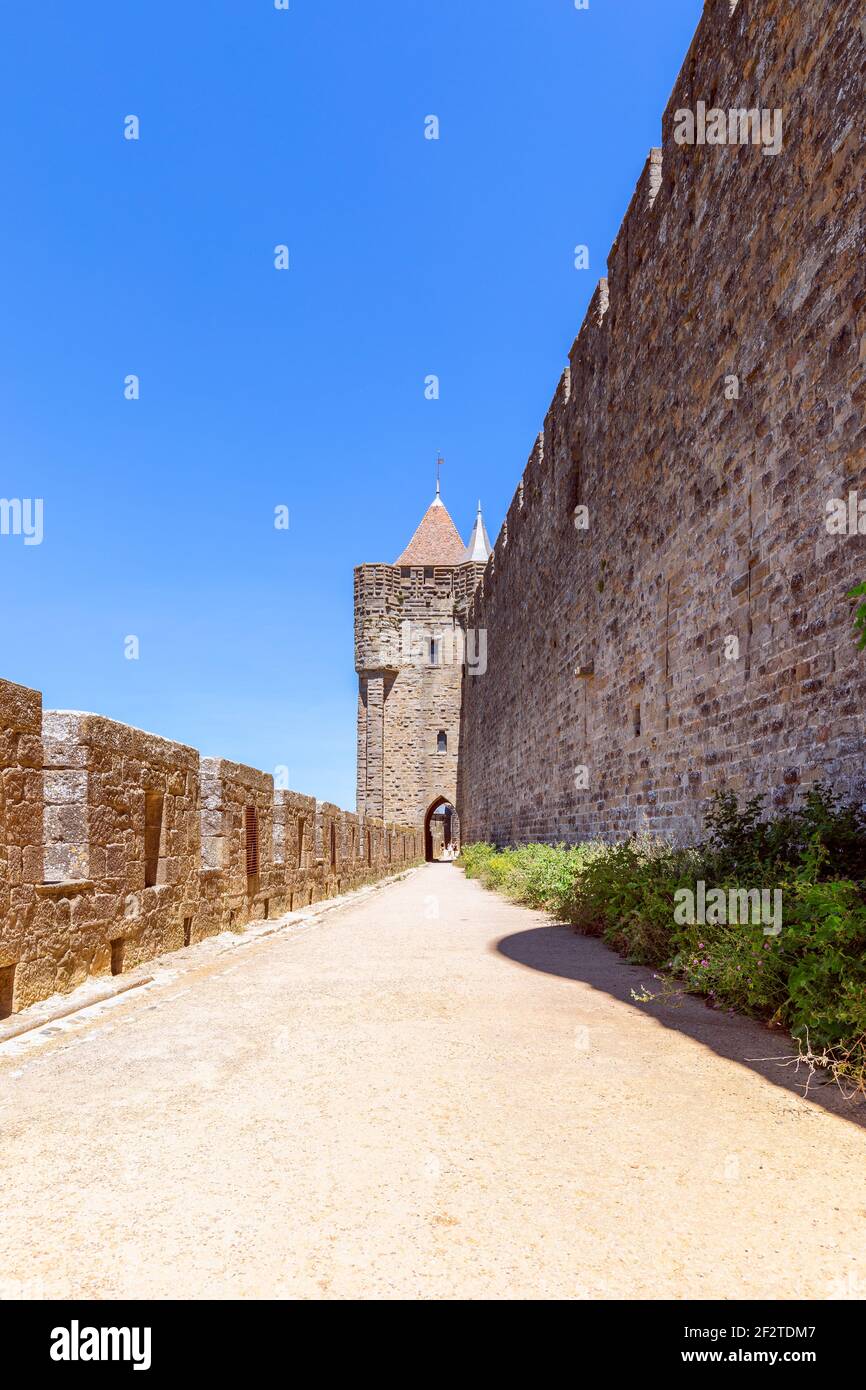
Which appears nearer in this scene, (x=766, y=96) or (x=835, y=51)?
(x=835, y=51)

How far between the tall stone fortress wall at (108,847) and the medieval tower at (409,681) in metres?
24.0

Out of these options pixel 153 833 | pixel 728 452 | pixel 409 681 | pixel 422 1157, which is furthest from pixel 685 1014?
pixel 409 681

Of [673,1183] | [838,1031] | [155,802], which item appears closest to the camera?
[673,1183]

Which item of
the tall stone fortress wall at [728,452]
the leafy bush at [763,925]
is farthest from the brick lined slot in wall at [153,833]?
the tall stone fortress wall at [728,452]

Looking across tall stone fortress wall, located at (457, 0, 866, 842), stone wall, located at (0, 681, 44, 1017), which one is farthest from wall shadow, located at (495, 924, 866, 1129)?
stone wall, located at (0, 681, 44, 1017)

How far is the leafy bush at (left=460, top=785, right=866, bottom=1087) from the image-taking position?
3.17 metres

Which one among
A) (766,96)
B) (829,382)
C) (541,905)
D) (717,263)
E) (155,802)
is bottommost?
(541,905)

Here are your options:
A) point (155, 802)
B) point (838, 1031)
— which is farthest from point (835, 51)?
point (155, 802)

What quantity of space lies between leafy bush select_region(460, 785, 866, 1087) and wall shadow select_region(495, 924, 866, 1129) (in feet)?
0.31

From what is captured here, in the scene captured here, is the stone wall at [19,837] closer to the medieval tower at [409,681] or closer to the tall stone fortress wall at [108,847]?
the tall stone fortress wall at [108,847]

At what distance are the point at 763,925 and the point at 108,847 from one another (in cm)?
391

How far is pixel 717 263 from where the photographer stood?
699 centimetres

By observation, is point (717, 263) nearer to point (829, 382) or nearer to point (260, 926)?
point (829, 382)

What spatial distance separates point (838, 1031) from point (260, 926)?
6.16 meters
